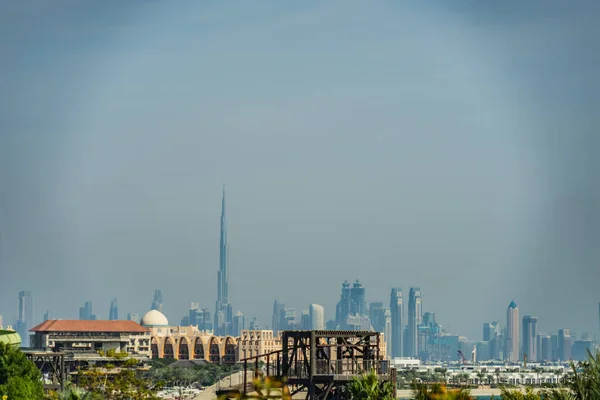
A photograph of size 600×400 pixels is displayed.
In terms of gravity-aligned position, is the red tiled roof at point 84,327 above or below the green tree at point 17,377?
above

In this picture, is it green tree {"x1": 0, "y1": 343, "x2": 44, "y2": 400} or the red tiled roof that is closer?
green tree {"x1": 0, "y1": 343, "x2": 44, "y2": 400}

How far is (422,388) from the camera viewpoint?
40.9 m

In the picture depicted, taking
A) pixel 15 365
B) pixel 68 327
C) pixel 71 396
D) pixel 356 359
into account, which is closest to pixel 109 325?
pixel 68 327

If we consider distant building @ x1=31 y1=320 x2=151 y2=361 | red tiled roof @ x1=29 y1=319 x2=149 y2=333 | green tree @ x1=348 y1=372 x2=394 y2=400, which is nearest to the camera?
green tree @ x1=348 y1=372 x2=394 y2=400

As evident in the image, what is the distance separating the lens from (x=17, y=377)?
2527 inches

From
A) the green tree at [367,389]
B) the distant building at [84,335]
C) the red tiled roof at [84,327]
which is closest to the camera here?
the green tree at [367,389]

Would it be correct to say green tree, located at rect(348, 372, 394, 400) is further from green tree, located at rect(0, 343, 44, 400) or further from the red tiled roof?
the red tiled roof

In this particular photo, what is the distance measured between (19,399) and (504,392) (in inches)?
1086

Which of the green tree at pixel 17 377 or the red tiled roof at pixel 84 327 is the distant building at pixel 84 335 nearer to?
the red tiled roof at pixel 84 327

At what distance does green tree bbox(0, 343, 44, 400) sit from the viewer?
2364 inches

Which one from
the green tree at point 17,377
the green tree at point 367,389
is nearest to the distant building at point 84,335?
the green tree at point 17,377

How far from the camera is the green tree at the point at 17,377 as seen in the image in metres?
60.0

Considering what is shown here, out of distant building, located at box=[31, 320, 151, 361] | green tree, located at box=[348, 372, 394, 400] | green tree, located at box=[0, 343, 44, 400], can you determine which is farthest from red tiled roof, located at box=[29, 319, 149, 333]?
green tree, located at box=[348, 372, 394, 400]

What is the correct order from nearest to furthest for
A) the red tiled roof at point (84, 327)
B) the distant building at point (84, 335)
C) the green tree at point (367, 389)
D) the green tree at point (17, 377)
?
the green tree at point (367, 389) → the green tree at point (17, 377) → the distant building at point (84, 335) → the red tiled roof at point (84, 327)
